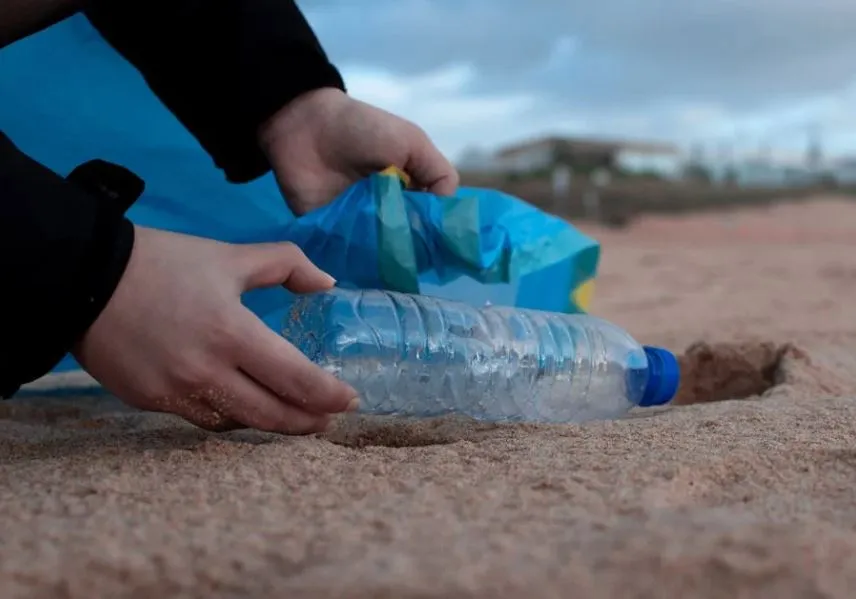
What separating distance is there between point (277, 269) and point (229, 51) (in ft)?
2.00

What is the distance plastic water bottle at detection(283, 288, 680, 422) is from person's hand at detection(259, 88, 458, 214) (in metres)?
0.22

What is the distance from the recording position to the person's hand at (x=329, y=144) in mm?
1574

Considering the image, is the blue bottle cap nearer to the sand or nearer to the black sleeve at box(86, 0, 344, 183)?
the sand

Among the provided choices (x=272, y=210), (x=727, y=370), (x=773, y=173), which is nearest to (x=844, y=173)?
(x=773, y=173)

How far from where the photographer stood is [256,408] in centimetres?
105

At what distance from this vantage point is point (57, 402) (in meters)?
1.83

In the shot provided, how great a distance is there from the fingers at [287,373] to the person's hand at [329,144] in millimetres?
588

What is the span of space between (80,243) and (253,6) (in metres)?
0.75

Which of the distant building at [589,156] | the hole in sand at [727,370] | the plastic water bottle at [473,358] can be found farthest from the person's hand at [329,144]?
the distant building at [589,156]

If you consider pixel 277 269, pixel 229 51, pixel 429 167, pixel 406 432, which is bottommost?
pixel 406 432

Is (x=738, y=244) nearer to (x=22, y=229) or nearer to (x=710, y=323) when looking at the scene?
(x=710, y=323)

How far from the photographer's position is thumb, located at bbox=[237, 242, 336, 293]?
1.06 m

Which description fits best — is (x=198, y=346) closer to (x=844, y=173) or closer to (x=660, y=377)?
(x=660, y=377)

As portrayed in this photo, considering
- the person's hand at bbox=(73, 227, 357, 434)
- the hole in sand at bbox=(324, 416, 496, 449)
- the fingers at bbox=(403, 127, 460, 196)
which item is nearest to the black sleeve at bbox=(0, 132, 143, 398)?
the person's hand at bbox=(73, 227, 357, 434)
